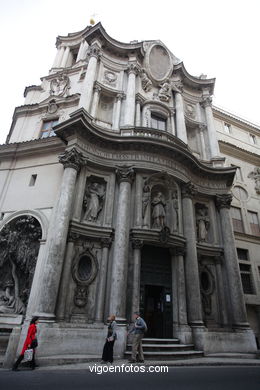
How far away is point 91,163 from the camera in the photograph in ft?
43.3

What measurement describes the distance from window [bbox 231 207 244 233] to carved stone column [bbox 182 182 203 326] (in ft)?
A: 19.1

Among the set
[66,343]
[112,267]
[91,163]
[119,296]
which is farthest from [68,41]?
[66,343]

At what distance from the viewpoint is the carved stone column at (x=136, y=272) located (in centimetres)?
1085

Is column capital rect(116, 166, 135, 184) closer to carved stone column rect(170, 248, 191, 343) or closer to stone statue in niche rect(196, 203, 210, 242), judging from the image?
carved stone column rect(170, 248, 191, 343)

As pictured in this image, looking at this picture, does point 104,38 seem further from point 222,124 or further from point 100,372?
point 100,372

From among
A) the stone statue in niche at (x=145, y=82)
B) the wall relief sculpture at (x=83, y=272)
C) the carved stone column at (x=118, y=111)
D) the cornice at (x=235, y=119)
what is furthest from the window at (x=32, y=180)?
the cornice at (x=235, y=119)

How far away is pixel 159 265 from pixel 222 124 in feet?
57.2

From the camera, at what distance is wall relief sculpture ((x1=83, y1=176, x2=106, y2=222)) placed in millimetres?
12406

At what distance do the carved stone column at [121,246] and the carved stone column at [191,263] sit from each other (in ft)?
11.9

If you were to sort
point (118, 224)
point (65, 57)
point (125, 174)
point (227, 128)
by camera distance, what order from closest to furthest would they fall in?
point (118, 224) < point (125, 174) < point (65, 57) < point (227, 128)

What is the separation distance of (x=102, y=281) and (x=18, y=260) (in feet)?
14.3

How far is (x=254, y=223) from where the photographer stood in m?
19.5

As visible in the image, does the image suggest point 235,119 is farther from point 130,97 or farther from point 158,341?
point 158,341

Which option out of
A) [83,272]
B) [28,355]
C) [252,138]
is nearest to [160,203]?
[83,272]
